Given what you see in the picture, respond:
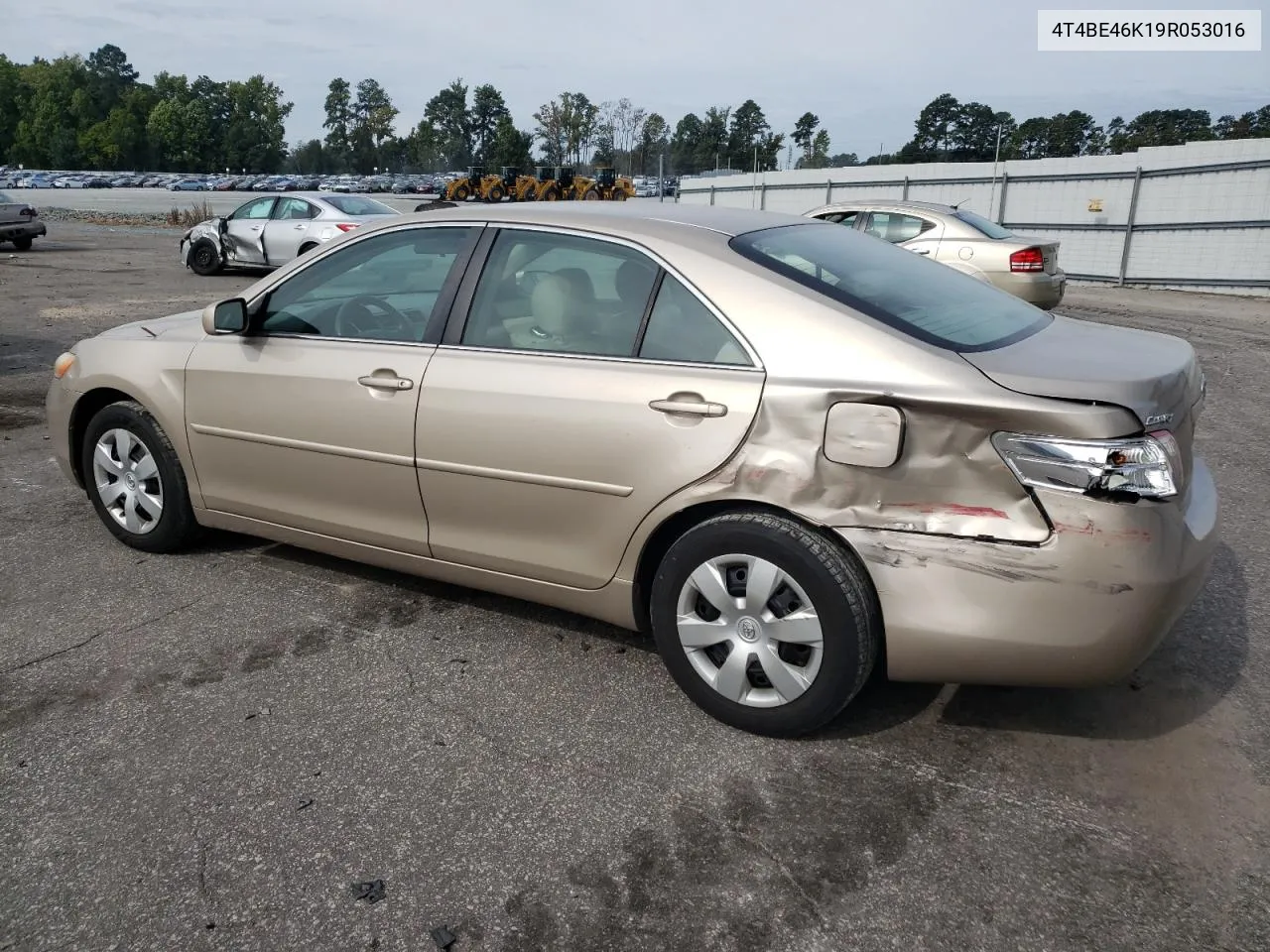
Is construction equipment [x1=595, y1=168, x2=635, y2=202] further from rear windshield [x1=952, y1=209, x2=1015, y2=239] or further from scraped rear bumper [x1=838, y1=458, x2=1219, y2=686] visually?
scraped rear bumper [x1=838, y1=458, x2=1219, y2=686]

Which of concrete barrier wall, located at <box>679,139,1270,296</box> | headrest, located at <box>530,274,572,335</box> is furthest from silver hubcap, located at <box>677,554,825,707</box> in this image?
concrete barrier wall, located at <box>679,139,1270,296</box>

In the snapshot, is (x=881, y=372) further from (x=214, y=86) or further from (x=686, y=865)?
(x=214, y=86)

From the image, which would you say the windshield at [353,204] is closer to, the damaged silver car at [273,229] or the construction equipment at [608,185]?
the damaged silver car at [273,229]

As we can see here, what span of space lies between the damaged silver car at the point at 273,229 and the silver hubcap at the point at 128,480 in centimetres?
1185

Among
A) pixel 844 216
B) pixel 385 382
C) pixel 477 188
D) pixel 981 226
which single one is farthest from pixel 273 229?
pixel 477 188

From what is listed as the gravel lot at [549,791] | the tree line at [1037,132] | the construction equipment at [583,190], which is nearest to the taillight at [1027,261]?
the gravel lot at [549,791]

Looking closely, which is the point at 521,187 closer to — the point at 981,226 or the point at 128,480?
the point at 981,226

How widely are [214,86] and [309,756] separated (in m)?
150

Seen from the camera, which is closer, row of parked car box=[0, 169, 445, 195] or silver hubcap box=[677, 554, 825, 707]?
silver hubcap box=[677, 554, 825, 707]

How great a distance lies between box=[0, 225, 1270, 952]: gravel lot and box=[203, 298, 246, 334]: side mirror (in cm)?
109

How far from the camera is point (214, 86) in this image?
431 ft

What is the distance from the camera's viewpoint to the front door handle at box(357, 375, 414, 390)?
3520 millimetres

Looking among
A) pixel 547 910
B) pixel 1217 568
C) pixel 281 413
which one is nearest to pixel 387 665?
pixel 281 413

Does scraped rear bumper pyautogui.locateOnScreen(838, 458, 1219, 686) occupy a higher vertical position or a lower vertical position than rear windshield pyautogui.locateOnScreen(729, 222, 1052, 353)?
lower
